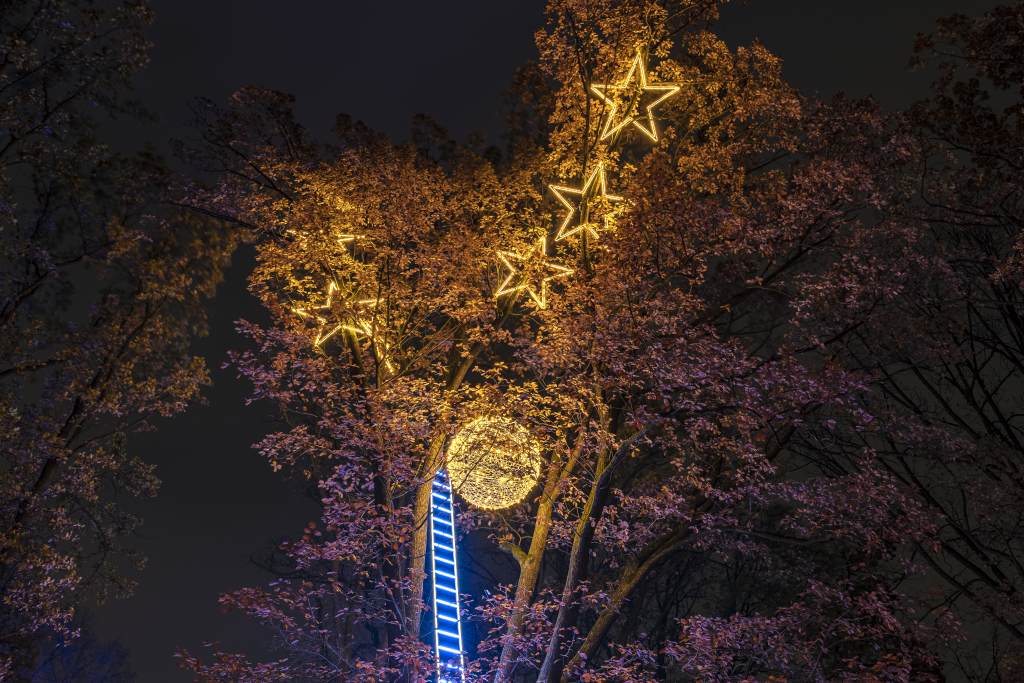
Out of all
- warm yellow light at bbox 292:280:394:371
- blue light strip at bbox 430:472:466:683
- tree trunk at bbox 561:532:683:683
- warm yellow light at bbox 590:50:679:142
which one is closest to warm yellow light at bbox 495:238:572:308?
warm yellow light at bbox 292:280:394:371

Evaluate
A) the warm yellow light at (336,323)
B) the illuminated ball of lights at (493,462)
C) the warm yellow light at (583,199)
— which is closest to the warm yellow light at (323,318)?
the warm yellow light at (336,323)

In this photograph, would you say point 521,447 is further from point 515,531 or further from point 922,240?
point 922,240

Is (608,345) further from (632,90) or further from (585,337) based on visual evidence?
(632,90)

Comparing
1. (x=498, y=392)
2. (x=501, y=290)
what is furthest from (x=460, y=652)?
(x=501, y=290)

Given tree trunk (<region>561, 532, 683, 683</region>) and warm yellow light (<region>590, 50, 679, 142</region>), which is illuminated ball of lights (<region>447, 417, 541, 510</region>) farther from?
warm yellow light (<region>590, 50, 679, 142</region>)

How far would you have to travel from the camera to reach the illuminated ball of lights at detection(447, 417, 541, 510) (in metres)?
12.2

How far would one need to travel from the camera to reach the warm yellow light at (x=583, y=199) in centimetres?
1321

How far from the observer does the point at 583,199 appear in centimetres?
1329

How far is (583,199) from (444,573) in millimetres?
6552

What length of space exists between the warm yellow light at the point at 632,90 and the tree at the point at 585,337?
95 millimetres

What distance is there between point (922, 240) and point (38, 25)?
14.8 metres

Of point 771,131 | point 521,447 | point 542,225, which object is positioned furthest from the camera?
point 542,225

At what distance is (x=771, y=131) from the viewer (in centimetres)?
1390

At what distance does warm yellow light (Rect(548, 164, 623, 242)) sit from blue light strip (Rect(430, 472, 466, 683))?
4503mm
